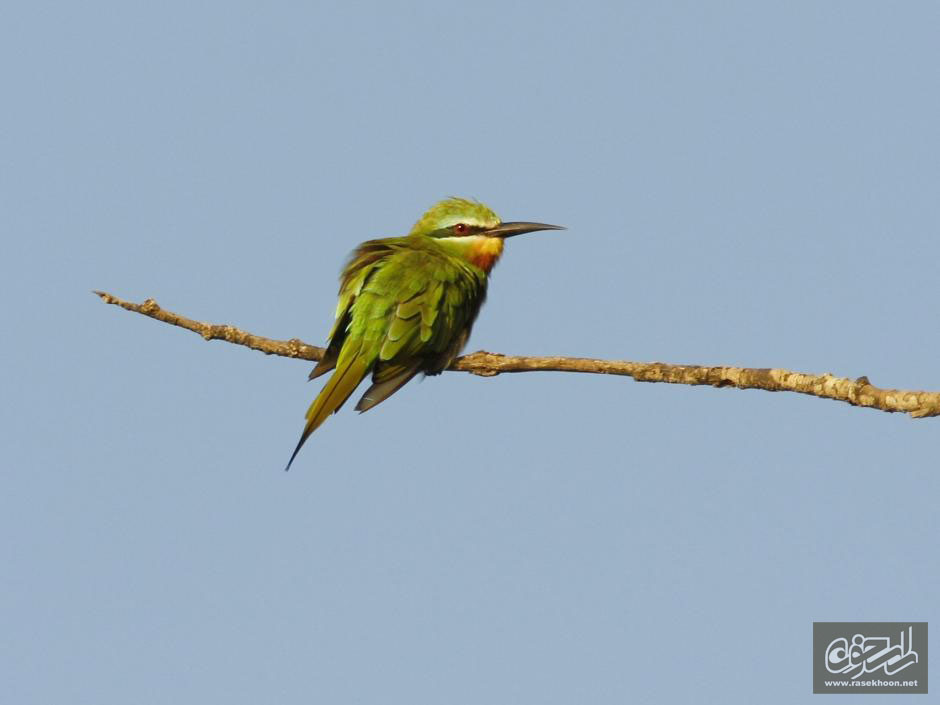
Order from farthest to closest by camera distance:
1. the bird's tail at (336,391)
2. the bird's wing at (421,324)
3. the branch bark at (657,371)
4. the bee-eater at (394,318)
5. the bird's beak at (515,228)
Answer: the bird's beak at (515,228), the bird's wing at (421,324), the bee-eater at (394,318), the bird's tail at (336,391), the branch bark at (657,371)

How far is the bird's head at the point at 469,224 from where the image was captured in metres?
7.42

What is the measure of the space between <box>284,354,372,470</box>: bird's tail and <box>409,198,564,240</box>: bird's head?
159 centimetres

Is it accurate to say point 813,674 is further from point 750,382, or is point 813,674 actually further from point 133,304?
point 133,304

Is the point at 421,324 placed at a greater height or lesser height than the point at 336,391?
greater

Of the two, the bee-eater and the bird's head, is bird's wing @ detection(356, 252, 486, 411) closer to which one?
the bee-eater

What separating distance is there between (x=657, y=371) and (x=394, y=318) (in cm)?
212

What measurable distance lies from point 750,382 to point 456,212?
3570 mm

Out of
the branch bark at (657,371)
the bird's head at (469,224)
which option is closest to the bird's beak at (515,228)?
the bird's head at (469,224)

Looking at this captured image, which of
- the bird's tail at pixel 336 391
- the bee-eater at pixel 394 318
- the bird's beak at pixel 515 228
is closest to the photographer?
the bird's tail at pixel 336 391

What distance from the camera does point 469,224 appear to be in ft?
24.3

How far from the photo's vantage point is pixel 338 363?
6062 mm

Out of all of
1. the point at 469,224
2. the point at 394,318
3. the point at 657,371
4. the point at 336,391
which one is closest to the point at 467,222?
the point at 469,224

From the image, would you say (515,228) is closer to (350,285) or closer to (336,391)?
(350,285)

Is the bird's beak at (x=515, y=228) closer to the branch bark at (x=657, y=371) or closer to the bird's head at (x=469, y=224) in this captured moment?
the bird's head at (x=469, y=224)
